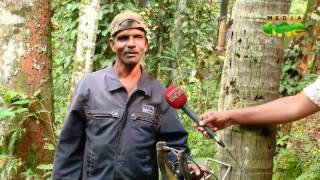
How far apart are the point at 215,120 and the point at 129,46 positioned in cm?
69

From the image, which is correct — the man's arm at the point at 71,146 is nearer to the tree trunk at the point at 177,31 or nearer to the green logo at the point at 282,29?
the green logo at the point at 282,29

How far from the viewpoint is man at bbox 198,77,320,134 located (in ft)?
7.93

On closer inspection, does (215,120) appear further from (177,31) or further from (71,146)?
(177,31)

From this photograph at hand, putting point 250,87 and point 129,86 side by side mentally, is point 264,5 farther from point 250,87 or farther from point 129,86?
point 129,86

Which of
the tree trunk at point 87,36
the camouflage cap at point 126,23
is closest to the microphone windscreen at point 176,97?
the camouflage cap at point 126,23

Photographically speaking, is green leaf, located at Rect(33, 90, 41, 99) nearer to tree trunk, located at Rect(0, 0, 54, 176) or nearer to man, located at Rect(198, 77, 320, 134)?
tree trunk, located at Rect(0, 0, 54, 176)

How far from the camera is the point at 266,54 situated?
268 cm

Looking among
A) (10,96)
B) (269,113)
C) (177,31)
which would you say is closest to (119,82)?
(269,113)

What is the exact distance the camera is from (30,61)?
15.3 feet

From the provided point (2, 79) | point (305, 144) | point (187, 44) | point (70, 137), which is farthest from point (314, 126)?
point (70, 137)

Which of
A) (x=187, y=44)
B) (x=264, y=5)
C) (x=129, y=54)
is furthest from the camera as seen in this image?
(x=187, y=44)

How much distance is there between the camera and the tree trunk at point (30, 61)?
4574 mm

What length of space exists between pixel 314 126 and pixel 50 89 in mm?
3680

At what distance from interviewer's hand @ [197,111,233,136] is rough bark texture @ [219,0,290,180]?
8.4 inches
